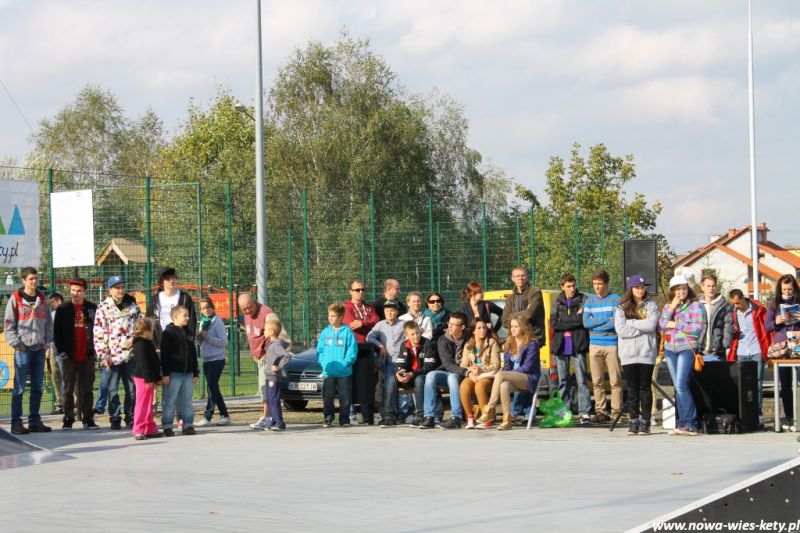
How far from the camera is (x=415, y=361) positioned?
53.0 ft

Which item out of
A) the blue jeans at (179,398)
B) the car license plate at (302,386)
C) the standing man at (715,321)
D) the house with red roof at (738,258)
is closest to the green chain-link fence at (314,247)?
the car license plate at (302,386)

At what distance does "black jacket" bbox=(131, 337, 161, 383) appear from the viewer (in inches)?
583

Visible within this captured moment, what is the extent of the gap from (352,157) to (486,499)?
1644 inches

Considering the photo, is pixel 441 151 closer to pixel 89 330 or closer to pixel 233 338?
pixel 233 338

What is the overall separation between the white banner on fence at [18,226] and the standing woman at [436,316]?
19.2 feet

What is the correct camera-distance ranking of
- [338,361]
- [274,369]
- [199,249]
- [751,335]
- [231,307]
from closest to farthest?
[274,369], [338,361], [751,335], [199,249], [231,307]

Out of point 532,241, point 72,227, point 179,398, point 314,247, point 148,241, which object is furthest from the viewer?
point 532,241

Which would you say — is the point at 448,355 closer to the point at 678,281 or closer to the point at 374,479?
the point at 678,281

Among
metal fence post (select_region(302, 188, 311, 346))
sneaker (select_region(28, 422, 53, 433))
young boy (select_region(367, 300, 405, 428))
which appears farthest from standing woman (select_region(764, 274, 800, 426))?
metal fence post (select_region(302, 188, 311, 346))

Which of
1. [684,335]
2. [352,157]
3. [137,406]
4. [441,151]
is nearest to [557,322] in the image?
[684,335]

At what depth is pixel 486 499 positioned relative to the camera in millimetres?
9141

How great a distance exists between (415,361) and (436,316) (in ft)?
2.35

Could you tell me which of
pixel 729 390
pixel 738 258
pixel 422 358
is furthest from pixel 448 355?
pixel 738 258

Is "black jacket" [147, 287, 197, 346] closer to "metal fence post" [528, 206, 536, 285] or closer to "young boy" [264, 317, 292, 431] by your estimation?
"young boy" [264, 317, 292, 431]
